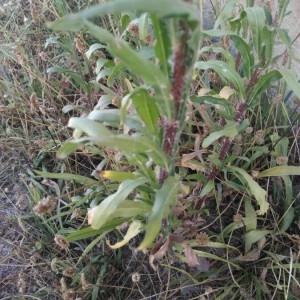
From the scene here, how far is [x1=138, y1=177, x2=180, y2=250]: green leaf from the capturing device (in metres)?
0.87

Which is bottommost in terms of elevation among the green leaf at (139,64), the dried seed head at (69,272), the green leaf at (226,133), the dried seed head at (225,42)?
the dried seed head at (69,272)

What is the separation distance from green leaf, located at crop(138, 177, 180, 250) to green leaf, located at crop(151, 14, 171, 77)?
0.77 feet

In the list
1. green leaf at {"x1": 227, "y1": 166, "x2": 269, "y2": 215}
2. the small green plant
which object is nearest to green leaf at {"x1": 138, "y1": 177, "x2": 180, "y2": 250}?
the small green plant

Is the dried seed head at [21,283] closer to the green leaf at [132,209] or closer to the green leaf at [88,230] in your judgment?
the green leaf at [88,230]

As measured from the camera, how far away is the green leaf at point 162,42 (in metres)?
0.78

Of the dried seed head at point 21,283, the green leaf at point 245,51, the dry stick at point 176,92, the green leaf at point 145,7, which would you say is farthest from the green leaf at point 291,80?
the dried seed head at point 21,283

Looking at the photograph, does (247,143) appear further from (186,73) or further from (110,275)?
(186,73)

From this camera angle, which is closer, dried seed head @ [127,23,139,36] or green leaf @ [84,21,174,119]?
green leaf @ [84,21,174,119]

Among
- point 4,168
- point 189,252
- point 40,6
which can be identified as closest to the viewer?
point 189,252

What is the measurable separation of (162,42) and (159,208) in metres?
→ 0.31

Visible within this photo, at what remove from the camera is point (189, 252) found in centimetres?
119

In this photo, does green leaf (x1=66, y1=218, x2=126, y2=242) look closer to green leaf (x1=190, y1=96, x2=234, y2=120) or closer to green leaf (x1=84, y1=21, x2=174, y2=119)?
green leaf (x1=190, y1=96, x2=234, y2=120)

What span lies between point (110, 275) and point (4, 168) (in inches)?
26.4

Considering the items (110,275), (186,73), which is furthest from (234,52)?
(186,73)
